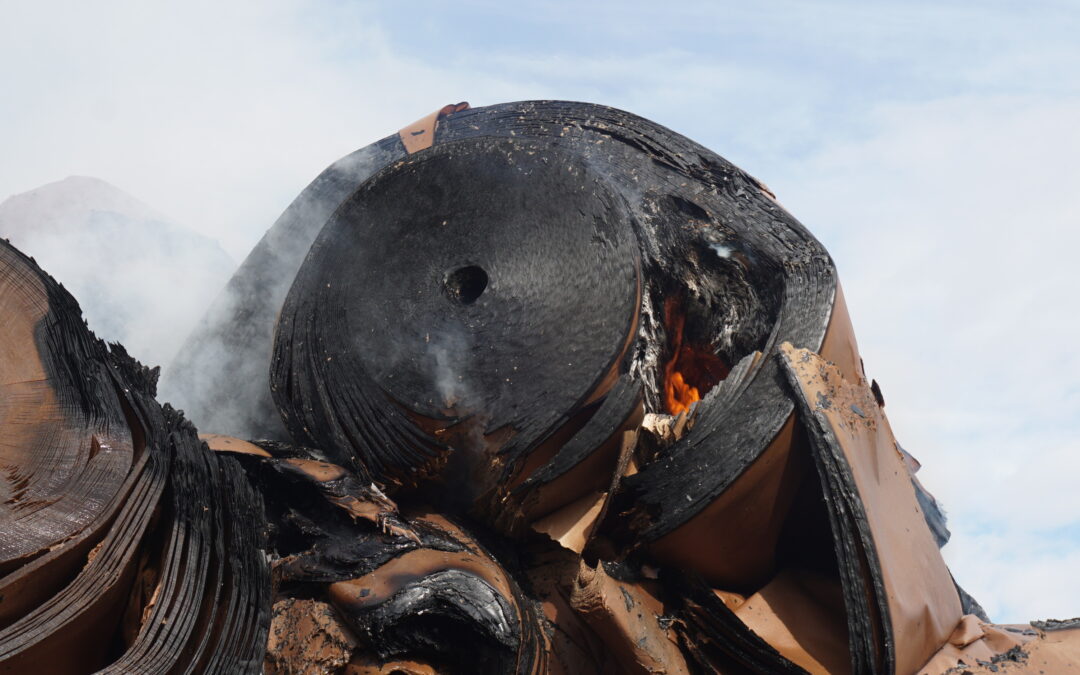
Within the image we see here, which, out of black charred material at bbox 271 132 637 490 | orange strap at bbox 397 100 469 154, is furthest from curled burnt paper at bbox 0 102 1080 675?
orange strap at bbox 397 100 469 154

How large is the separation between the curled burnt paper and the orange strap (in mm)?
244

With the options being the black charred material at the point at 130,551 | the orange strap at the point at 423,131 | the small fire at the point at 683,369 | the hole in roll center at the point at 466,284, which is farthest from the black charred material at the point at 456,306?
the black charred material at the point at 130,551

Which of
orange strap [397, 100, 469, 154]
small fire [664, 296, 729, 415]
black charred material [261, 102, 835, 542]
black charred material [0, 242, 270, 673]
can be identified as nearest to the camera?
black charred material [0, 242, 270, 673]

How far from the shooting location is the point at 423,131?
381cm

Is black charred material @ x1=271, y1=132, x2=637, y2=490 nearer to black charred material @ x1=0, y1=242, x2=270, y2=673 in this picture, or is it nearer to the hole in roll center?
the hole in roll center

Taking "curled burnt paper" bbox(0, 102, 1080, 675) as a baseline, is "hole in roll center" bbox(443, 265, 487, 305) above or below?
above

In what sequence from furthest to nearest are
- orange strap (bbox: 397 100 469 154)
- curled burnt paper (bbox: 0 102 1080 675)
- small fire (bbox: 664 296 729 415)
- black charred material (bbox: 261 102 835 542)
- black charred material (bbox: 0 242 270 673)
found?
1. orange strap (bbox: 397 100 469 154)
2. small fire (bbox: 664 296 729 415)
3. black charred material (bbox: 261 102 835 542)
4. curled burnt paper (bbox: 0 102 1080 675)
5. black charred material (bbox: 0 242 270 673)

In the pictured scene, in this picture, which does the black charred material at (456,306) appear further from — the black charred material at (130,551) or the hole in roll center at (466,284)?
the black charred material at (130,551)

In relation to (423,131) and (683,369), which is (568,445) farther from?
(423,131)

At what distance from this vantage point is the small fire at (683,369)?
Result: 3.14 m

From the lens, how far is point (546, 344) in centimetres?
297

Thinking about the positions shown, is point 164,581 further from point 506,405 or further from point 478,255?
point 478,255

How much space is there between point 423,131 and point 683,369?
1404 millimetres

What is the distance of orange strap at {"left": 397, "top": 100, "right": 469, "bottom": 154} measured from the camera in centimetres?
375
